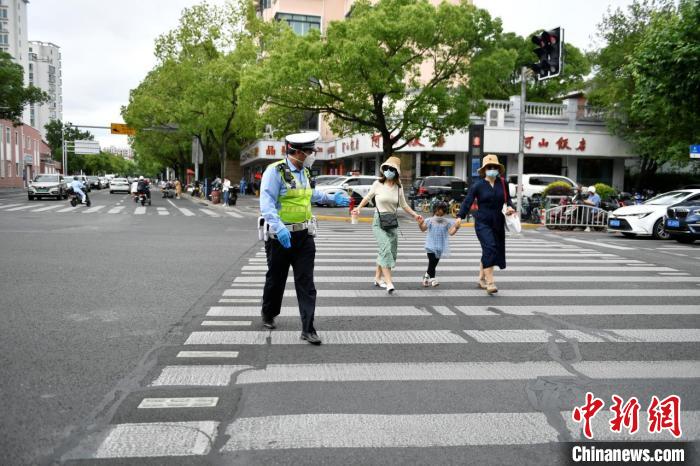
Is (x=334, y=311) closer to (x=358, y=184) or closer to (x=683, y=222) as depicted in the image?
(x=683, y=222)

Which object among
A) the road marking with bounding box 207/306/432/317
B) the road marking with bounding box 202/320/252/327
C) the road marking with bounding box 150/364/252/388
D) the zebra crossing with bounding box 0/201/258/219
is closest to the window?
the zebra crossing with bounding box 0/201/258/219

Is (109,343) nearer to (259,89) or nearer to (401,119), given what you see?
(259,89)

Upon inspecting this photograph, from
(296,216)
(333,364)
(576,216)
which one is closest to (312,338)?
→ (333,364)

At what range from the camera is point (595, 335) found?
6.07 meters

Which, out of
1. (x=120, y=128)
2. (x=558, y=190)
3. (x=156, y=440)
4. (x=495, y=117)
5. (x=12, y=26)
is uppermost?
(x=12, y=26)

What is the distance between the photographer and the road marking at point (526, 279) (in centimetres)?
923

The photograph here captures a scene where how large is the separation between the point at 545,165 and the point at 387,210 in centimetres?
3570

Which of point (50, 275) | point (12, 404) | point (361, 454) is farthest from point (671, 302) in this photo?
point (50, 275)

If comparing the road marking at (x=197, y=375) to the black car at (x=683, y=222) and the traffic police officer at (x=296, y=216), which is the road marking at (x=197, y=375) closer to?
the traffic police officer at (x=296, y=216)

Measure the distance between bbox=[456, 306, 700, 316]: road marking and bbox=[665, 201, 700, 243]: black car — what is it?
940 centimetres

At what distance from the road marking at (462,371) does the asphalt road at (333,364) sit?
2 centimetres

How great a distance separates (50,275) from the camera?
923 centimetres

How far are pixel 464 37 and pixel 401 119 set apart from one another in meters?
4.50

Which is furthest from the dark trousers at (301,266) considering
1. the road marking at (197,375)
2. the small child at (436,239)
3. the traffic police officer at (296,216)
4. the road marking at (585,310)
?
the small child at (436,239)
